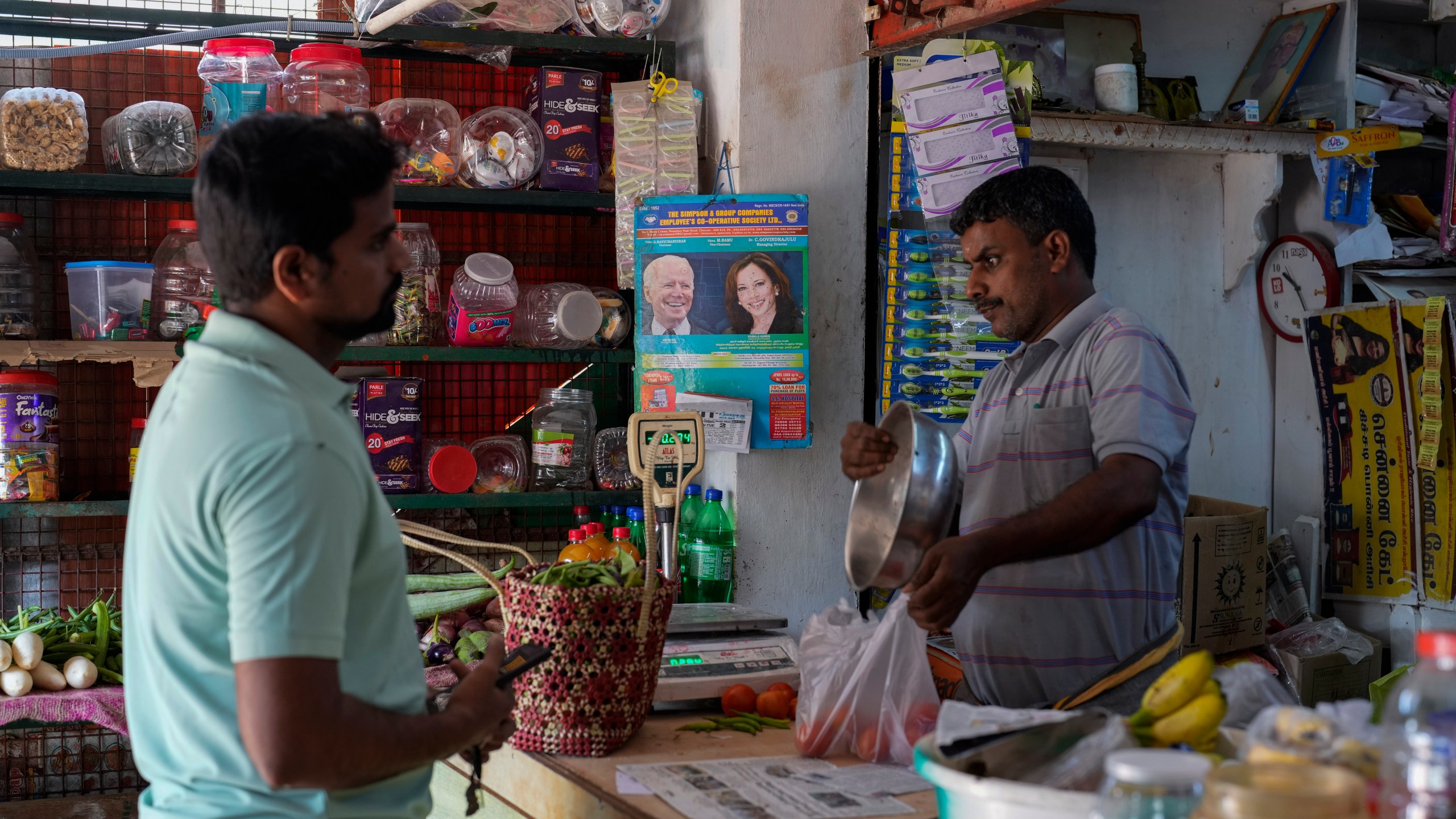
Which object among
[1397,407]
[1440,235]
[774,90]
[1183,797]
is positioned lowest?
[1183,797]

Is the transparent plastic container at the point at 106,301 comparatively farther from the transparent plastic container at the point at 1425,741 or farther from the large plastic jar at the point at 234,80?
the transparent plastic container at the point at 1425,741

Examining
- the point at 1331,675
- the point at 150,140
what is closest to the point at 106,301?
the point at 150,140

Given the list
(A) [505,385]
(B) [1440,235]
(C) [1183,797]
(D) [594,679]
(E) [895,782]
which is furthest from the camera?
(B) [1440,235]

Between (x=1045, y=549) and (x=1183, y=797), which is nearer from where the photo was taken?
(x=1183, y=797)

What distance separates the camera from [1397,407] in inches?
152

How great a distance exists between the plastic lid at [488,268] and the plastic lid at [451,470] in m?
0.45

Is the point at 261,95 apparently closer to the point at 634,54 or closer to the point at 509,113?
the point at 509,113

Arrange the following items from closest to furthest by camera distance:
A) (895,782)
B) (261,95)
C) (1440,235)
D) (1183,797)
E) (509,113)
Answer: (1183,797) → (895,782) → (261,95) → (509,113) → (1440,235)

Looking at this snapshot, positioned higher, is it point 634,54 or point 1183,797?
point 634,54

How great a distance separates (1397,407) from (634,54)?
8.63 ft

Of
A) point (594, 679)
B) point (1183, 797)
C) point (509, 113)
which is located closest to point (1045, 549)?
point (594, 679)

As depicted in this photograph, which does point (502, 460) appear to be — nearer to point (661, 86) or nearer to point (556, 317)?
point (556, 317)

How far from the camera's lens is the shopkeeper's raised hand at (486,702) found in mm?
1336

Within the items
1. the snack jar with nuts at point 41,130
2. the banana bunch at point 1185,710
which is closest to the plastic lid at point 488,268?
the snack jar with nuts at point 41,130
